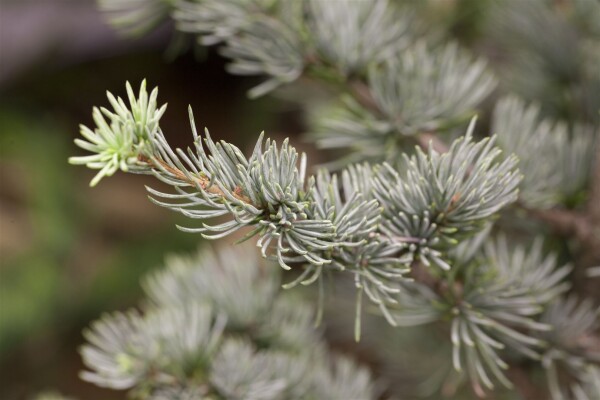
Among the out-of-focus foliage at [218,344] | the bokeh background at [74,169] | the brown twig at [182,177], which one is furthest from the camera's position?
the bokeh background at [74,169]

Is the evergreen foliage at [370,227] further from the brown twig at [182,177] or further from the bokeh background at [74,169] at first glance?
the bokeh background at [74,169]

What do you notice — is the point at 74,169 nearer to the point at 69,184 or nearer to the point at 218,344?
the point at 69,184

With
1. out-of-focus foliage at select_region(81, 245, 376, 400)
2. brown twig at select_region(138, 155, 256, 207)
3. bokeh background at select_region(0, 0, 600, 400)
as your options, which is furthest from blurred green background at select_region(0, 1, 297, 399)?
brown twig at select_region(138, 155, 256, 207)

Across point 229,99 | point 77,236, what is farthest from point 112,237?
point 229,99

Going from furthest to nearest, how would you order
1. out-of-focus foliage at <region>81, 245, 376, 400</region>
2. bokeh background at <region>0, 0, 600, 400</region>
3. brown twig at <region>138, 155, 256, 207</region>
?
bokeh background at <region>0, 0, 600, 400</region>
out-of-focus foliage at <region>81, 245, 376, 400</region>
brown twig at <region>138, 155, 256, 207</region>

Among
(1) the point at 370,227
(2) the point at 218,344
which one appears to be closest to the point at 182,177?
(1) the point at 370,227

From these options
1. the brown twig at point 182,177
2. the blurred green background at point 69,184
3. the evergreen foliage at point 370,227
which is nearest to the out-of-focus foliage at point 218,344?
the evergreen foliage at point 370,227

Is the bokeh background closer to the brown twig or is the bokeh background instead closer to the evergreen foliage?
the evergreen foliage

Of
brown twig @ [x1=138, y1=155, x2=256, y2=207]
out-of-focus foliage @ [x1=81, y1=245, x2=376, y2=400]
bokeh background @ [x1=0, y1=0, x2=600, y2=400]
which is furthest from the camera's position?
bokeh background @ [x1=0, y1=0, x2=600, y2=400]

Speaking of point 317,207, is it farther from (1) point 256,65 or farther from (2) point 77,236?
(2) point 77,236
